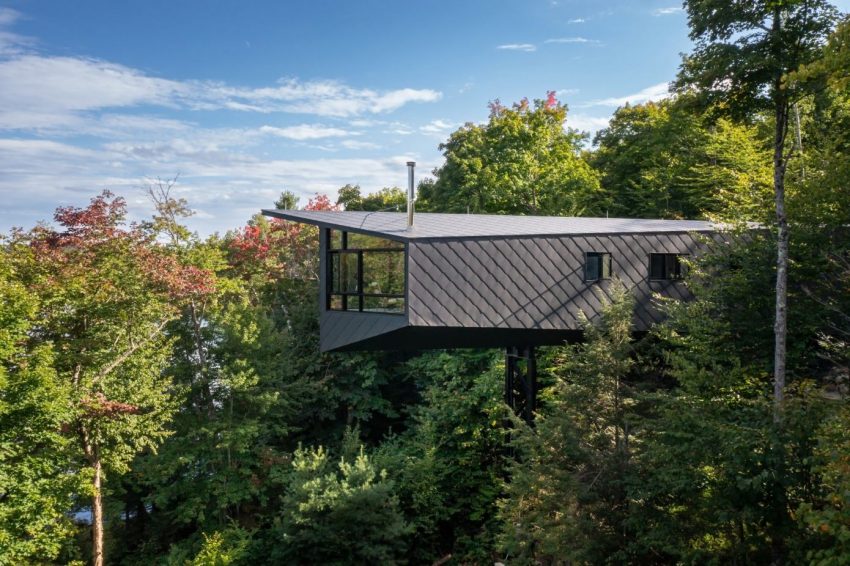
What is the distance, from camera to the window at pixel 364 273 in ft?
31.3

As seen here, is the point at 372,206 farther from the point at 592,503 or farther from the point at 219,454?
the point at 592,503

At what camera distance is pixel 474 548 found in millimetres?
13188

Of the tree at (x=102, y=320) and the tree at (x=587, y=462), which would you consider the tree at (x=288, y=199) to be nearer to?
the tree at (x=102, y=320)

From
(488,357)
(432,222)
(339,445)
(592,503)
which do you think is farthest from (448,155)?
(592,503)

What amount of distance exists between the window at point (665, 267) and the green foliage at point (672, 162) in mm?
2772

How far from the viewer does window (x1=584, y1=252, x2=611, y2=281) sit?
423 inches

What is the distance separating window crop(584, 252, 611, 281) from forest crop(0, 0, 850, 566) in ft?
3.96

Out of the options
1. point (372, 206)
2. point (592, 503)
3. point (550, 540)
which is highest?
point (372, 206)

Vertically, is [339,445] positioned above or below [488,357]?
below

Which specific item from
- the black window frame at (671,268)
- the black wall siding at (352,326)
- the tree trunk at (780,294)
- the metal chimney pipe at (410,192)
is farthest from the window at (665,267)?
the black wall siding at (352,326)

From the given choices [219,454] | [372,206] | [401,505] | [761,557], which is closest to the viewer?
[761,557]

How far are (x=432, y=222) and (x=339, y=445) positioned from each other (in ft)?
30.7

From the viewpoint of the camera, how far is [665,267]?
11336 millimetres

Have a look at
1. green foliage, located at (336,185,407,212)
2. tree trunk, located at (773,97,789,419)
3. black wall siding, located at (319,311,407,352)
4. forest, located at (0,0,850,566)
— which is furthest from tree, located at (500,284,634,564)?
green foliage, located at (336,185,407,212)
